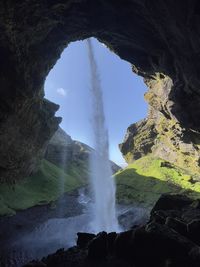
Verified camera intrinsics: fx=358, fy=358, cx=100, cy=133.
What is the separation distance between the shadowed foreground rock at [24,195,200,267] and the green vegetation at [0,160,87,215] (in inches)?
1801

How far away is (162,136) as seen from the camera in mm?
89812

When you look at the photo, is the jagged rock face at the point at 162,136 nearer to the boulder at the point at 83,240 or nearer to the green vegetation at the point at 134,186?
the green vegetation at the point at 134,186

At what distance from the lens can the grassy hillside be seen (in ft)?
269

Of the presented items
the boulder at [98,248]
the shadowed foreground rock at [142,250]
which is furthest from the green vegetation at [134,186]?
the boulder at [98,248]

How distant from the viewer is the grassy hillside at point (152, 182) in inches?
3228

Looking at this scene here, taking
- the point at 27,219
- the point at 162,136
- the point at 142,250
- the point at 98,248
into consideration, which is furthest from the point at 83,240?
the point at 162,136

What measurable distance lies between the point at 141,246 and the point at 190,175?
67.0 metres

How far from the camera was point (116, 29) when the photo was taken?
151ft

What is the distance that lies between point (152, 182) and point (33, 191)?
3224cm

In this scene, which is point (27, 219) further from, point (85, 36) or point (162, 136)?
point (162, 136)

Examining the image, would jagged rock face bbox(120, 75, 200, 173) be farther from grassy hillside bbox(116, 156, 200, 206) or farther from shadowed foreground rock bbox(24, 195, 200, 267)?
shadowed foreground rock bbox(24, 195, 200, 267)

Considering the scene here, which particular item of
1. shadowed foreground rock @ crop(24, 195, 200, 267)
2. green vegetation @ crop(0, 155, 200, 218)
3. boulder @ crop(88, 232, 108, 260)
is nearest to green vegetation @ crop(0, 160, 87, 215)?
green vegetation @ crop(0, 155, 200, 218)

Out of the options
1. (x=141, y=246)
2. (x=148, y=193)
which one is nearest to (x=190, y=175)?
(x=148, y=193)

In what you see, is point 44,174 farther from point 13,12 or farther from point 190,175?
point 13,12
